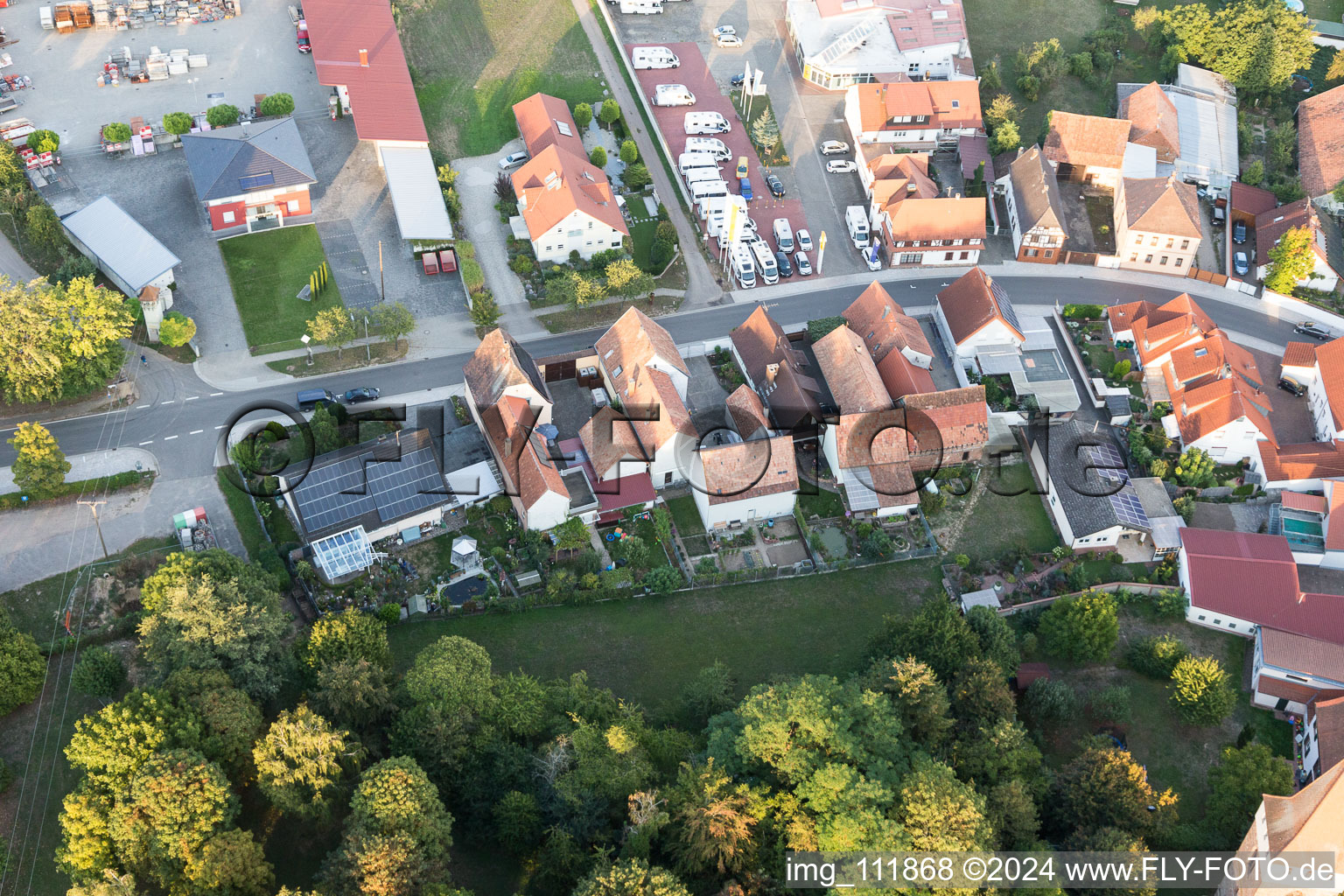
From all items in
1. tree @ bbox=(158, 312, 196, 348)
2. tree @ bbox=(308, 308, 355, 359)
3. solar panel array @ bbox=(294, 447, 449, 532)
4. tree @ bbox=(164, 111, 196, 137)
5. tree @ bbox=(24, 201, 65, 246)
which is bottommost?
solar panel array @ bbox=(294, 447, 449, 532)

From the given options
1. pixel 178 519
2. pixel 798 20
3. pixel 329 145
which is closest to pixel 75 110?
pixel 329 145

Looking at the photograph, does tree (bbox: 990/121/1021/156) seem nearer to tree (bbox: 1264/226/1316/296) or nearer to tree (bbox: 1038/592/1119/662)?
tree (bbox: 1264/226/1316/296)

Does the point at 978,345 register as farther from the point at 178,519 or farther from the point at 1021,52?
the point at 178,519

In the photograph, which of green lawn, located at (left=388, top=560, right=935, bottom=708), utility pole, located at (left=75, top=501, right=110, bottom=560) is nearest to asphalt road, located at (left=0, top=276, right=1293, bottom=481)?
utility pole, located at (left=75, top=501, right=110, bottom=560)

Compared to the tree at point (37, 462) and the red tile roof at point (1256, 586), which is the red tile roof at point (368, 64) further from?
the red tile roof at point (1256, 586)

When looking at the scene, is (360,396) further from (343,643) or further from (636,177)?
(636,177)

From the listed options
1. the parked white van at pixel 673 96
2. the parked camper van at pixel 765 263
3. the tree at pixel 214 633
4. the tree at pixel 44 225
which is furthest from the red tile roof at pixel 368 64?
the tree at pixel 214 633
